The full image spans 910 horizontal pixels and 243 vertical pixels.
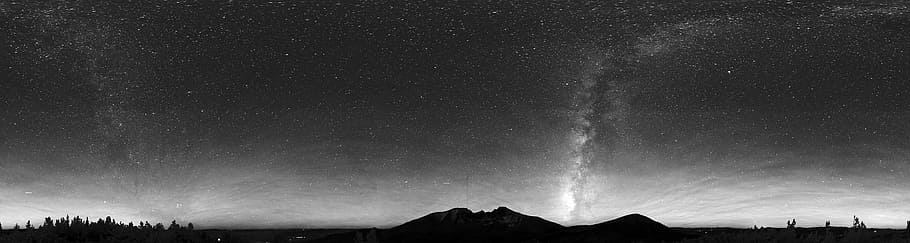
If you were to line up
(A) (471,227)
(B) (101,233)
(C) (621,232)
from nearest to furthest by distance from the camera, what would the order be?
(B) (101,233) → (C) (621,232) → (A) (471,227)

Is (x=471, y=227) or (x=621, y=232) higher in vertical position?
(x=471, y=227)

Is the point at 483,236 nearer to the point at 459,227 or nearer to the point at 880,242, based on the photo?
the point at 459,227

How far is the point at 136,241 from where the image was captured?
14188mm

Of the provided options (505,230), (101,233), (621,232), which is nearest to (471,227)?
(505,230)

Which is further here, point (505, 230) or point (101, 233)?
point (505, 230)

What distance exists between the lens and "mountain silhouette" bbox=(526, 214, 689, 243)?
19.1 meters

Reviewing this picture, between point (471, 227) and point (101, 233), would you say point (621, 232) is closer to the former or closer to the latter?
point (471, 227)

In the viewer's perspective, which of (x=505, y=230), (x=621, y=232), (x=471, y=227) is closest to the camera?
(x=621, y=232)

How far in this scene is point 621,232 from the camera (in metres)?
19.6

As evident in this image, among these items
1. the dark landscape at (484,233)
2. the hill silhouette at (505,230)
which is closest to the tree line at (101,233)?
the dark landscape at (484,233)

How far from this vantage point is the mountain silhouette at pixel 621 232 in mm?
19078

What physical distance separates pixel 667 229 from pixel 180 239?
36.5 feet

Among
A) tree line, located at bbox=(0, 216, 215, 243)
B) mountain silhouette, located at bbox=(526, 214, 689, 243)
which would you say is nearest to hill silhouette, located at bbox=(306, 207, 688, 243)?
mountain silhouette, located at bbox=(526, 214, 689, 243)

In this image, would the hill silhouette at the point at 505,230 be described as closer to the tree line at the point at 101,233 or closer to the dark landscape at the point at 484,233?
the dark landscape at the point at 484,233
